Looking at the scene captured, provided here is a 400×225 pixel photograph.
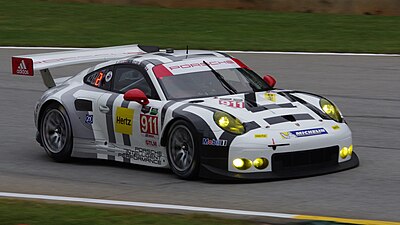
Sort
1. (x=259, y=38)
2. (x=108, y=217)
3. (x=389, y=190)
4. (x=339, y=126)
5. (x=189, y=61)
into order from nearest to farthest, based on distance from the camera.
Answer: (x=108, y=217)
(x=389, y=190)
(x=339, y=126)
(x=189, y=61)
(x=259, y=38)

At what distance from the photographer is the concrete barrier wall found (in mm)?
23750

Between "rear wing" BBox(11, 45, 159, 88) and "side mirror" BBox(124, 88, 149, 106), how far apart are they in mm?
1523

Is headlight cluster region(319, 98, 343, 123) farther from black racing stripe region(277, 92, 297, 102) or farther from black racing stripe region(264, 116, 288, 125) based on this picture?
black racing stripe region(264, 116, 288, 125)

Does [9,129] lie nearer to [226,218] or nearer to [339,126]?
[339,126]

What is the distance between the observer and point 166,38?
21750 mm

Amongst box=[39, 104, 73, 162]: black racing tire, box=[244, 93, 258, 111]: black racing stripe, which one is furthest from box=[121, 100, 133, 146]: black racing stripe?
box=[244, 93, 258, 111]: black racing stripe

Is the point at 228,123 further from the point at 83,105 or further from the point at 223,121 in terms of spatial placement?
the point at 83,105

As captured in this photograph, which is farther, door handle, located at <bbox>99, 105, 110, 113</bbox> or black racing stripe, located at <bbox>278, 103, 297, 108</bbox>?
door handle, located at <bbox>99, 105, 110, 113</bbox>

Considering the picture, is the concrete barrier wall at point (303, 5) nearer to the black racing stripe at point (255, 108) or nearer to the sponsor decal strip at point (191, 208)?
the black racing stripe at point (255, 108)

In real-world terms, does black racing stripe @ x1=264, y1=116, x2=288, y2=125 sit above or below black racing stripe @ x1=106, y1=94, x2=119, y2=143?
above

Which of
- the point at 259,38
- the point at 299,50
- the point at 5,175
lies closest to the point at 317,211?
the point at 5,175

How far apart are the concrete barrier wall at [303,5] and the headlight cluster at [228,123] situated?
14268 millimetres

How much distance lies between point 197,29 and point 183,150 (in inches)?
495

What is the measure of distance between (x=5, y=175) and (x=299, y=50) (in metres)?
9.70
